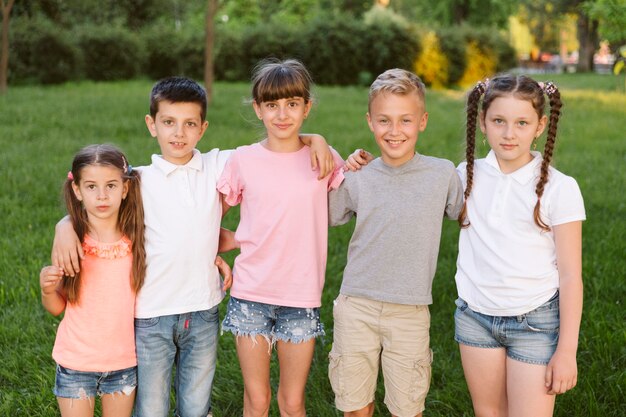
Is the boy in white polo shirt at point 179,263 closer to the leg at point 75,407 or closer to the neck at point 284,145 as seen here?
the neck at point 284,145

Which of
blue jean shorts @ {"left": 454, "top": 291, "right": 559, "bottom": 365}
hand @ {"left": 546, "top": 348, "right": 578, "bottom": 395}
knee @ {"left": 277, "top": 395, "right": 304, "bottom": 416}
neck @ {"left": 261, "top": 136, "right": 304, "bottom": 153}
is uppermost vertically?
neck @ {"left": 261, "top": 136, "right": 304, "bottom": 153}

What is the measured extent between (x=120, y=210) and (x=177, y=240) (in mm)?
253

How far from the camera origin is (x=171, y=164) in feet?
9.05

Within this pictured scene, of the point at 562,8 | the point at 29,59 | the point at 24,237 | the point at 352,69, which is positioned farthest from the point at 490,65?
the point at 24,237

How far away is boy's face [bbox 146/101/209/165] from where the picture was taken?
8.98 ft

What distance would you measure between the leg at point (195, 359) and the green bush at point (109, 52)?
723 inches

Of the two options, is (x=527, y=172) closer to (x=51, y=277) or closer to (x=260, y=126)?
(x=260, y=126)

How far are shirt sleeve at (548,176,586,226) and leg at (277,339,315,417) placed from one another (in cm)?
110

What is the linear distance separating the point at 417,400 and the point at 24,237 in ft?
12.8

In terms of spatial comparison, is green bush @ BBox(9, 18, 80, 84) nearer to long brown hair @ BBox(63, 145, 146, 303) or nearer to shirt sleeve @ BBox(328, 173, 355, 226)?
long brown hair @ BBox(63, 145, 146, 303)

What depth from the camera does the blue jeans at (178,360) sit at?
2.66 m

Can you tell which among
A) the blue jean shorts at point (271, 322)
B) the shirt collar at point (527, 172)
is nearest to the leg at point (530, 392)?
the shirt collar at point (527, 172)

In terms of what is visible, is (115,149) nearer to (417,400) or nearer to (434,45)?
(417,400)

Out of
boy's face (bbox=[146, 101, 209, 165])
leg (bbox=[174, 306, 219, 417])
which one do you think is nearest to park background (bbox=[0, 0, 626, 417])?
boy's face (bbox=[146, 101, 209, 165])
